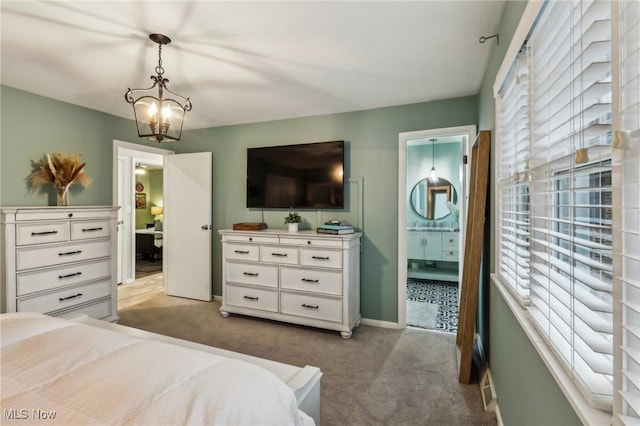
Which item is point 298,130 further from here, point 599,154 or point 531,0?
point 599,154

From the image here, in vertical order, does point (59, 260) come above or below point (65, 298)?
above

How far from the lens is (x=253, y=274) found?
3.47 metres

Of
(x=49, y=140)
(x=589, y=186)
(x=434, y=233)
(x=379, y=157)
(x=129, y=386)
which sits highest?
(x=49, y=140)

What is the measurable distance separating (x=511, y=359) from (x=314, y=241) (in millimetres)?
1954

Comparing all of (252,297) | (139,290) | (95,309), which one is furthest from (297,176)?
(139,290)

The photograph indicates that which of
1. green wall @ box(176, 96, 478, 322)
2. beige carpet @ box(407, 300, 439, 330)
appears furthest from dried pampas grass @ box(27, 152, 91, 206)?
beige carpet @ box(407, 300, 439, 330)

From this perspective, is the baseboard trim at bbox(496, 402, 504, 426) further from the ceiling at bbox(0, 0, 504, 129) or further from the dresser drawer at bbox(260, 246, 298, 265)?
the ceiling at bbox(0, 0, 504, 129)

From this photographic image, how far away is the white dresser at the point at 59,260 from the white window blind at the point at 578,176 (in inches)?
146

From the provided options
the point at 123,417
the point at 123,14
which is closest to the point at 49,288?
the point at 123,14

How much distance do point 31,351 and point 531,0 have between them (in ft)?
7.44

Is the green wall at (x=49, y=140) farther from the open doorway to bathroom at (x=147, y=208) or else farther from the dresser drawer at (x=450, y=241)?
the dresser drawer at (x=450, y=241)

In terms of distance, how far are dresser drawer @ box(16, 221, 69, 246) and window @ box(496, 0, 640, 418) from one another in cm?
370

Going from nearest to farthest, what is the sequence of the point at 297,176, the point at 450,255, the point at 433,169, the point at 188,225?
the point at 297,176
the point at 188,225
the point at 450,255
the point at 433,169

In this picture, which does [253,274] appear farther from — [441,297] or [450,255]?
[450,255]
